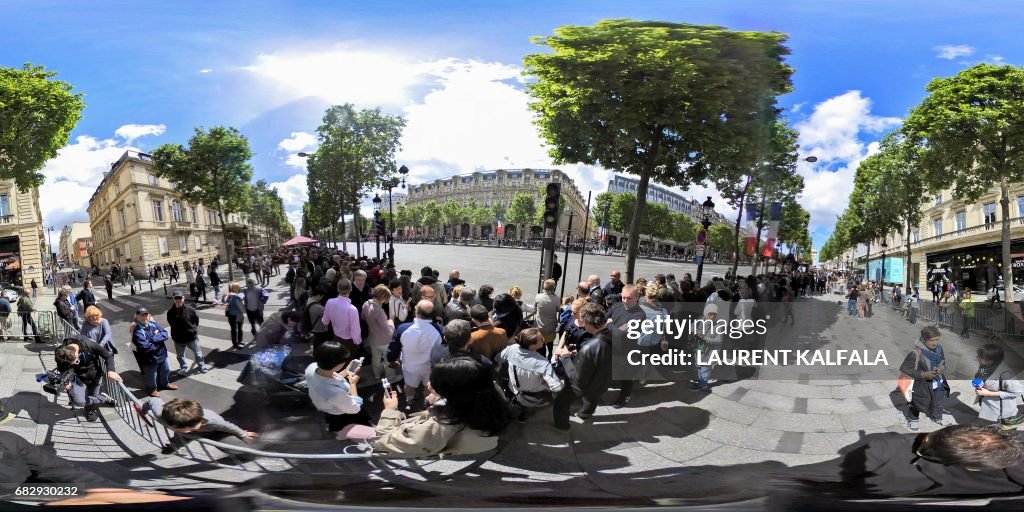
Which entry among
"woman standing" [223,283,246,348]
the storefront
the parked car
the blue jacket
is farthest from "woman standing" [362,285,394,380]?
the parked car

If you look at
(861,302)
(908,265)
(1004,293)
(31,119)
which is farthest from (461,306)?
(1004,293)

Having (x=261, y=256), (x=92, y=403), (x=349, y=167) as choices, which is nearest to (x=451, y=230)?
(x=349, y=167)

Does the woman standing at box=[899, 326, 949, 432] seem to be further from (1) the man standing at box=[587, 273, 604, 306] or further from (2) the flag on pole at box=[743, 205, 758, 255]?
(1) the man standing at box=[587, 273, 604, 306]

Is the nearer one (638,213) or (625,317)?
(638,213)

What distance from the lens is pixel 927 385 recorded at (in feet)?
3.40

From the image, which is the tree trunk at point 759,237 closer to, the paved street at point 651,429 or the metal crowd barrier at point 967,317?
the paved street at point 651,429

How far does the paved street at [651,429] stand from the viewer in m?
1.06

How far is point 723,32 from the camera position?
1.02 meters

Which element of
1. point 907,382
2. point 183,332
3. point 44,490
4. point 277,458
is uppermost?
point 183,332

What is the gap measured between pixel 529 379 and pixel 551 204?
72 centimetres

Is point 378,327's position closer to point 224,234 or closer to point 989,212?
point 224,234

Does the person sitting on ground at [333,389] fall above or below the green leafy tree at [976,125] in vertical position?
below

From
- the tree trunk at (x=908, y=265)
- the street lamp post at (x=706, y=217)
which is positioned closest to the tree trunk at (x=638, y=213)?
the street lamp post at (x=706, y=217)

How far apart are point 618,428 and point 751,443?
41 centimetres
